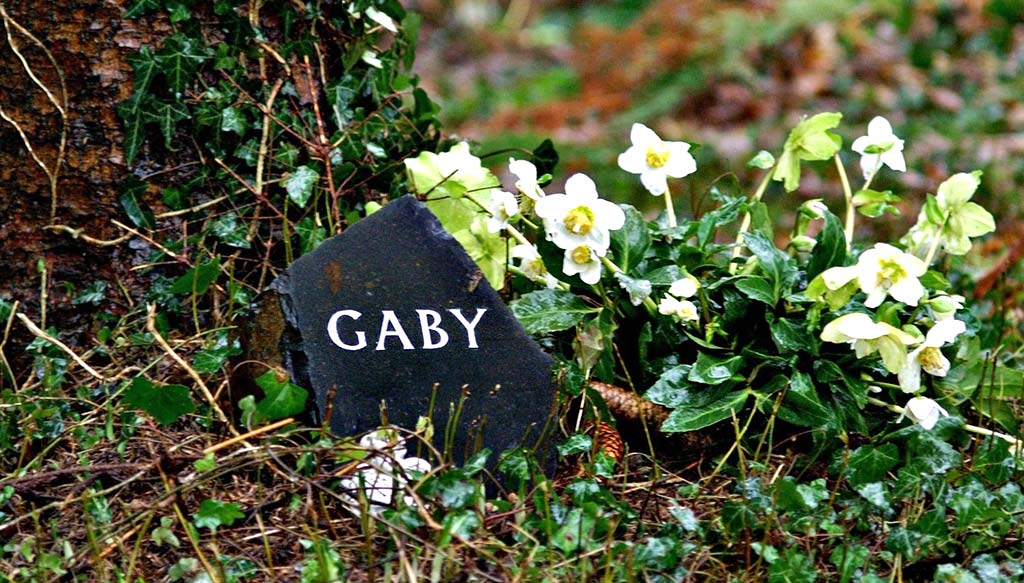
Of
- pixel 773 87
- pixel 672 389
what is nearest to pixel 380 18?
pixel 672 389

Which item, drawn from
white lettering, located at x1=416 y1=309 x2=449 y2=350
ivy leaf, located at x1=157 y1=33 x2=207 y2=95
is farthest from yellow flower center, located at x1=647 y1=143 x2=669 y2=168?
ivy leaf, located at x1=157 y1=33 x2=207 y2=95

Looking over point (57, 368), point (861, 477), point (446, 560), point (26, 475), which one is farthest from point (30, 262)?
point (861, 477)

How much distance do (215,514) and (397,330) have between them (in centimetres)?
45

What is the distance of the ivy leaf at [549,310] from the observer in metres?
2.20

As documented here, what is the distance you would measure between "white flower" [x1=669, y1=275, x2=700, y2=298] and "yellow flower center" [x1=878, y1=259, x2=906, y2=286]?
1.11 feet

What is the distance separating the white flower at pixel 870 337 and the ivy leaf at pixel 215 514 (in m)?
1.08

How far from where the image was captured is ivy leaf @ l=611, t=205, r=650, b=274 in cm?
224

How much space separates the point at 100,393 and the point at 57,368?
146 millimetres

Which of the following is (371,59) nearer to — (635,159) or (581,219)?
(635,159)

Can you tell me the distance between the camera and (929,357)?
2076 mm

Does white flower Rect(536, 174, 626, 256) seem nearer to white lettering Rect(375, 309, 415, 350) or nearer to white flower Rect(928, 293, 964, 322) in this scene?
white lettering Rect(375, 309, 415, 350)

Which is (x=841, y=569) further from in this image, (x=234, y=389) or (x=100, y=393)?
(x=100, y=393)

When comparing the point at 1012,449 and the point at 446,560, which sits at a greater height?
the point at 446,560

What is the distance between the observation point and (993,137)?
231 inches
